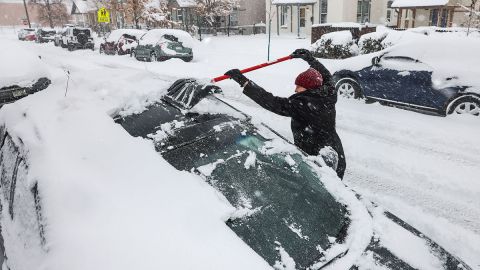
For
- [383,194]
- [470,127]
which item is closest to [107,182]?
[383,194]

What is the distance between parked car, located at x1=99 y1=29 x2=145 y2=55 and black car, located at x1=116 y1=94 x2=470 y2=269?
17.1 m

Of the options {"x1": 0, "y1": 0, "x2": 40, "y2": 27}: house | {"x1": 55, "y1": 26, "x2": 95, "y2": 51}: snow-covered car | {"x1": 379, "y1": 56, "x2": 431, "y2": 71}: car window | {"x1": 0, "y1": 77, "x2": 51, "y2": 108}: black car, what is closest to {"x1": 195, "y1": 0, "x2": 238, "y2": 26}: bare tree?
{"x1": 55, "y1": 26, "x2": 95, "y2": 51}: snow-covered car

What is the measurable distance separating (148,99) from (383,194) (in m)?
3.04

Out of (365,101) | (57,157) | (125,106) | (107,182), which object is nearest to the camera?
(107,182)

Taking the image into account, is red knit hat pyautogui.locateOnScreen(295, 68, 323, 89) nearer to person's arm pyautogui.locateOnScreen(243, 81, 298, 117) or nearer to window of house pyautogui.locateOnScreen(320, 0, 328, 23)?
person's arm pyautogui.locateOnScreen(243, 81, 298, 117)

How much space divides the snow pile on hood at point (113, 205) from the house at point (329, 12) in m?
24.0

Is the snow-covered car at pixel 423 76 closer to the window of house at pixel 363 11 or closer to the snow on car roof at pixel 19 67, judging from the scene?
the snow on car roof at pixel 19 67

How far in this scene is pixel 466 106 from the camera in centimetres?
712

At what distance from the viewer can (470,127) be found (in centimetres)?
661

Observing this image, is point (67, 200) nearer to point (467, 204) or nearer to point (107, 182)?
point (107, 182)

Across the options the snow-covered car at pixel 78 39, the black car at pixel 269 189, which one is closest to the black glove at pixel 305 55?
the black car at pixel 269 189

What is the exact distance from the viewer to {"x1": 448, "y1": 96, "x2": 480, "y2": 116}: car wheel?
6.99 metres

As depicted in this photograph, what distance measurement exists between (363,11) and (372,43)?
15.5m

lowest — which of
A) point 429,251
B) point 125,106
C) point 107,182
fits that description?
point 429,251
